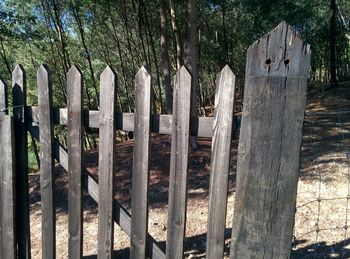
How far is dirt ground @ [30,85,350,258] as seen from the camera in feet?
12.0

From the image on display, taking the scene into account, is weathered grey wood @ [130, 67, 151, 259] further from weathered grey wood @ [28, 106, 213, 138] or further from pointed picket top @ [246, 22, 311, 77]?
pointed picket top @ [246, 22, 311, 77]

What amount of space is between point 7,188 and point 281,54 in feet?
7.18

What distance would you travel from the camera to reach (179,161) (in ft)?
6.31

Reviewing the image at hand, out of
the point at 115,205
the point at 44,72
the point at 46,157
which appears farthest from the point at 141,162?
the point at 44,72

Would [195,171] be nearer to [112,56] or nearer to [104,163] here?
[104,163]

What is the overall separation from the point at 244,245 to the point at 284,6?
12.6 metres

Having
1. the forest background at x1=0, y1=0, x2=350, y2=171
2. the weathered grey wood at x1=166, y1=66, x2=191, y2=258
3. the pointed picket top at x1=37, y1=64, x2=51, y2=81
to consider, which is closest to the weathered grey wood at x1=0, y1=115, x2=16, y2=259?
the pointed picket top at x1=37, y1=64, x2=51, y2=81

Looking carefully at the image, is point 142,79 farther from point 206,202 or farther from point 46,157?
point 206,202

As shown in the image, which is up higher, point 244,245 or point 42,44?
point 42,44

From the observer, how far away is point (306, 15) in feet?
44.1

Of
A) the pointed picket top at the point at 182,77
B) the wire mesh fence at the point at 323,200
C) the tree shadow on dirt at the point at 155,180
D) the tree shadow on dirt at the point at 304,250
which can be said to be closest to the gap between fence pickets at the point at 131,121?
the pointed picket top at the point at 182,77

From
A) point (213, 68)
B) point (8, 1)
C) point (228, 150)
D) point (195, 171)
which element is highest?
point (8, 1)

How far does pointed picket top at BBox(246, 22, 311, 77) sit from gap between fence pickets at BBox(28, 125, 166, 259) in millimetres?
1218

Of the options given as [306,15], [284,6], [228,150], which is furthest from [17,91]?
[306,15]
